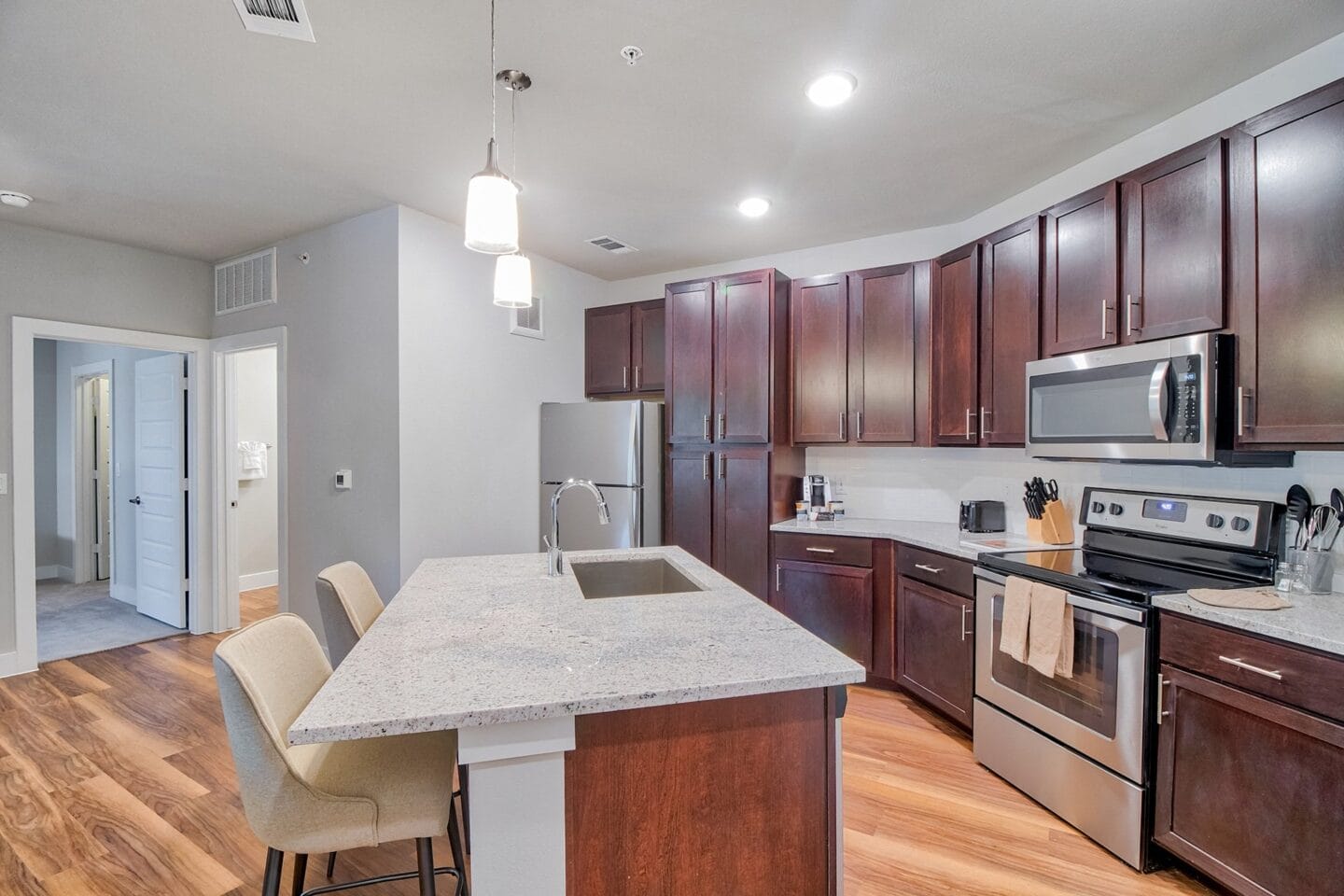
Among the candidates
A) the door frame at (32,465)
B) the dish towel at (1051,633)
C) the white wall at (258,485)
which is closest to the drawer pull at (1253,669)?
the dish towel at (1051,633)

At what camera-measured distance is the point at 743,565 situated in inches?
141

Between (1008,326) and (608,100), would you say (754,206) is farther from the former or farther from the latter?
(1008,326)

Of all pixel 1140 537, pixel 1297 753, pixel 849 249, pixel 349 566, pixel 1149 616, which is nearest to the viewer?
pixel 1297 753

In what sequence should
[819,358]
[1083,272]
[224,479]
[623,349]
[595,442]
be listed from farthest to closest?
[623,349], [224,479], [595,442], [819,358], [1083,272]

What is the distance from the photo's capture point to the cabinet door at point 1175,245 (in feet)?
6.36

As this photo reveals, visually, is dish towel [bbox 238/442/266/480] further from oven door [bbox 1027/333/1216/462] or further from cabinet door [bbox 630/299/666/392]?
oven door [bbox 1027/333/1216/462]

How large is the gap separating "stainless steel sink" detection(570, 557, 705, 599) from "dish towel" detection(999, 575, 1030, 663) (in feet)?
4.14

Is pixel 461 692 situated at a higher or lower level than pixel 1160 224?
lower

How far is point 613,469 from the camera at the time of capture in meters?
3.85

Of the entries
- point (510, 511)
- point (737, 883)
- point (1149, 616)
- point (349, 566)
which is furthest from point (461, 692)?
point (510, 511)

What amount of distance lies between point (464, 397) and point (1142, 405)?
322cm

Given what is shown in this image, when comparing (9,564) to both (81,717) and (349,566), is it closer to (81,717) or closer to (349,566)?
(81,717)

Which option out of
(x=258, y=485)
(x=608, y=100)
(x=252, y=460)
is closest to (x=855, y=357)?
(x=608, y=100)

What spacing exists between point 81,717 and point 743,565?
337cm
